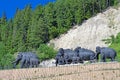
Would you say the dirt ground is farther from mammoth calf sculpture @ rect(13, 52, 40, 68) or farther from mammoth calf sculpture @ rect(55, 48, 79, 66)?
mammoth calf sculpture @ rect(55, 48, 79, 66)

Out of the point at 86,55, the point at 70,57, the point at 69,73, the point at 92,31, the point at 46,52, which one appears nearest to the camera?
the point at 69,73

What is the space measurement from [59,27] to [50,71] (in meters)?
42.4

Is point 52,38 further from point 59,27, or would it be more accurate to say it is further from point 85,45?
point 85,45

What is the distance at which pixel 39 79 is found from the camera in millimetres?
30734

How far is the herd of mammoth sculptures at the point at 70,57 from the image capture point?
34.2 metres

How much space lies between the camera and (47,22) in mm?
73188

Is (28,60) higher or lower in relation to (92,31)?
lower

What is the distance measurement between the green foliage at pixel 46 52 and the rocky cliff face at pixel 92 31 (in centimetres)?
420

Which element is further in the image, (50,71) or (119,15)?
(119,15)

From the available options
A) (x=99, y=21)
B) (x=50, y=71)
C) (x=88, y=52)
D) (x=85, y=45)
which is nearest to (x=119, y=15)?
(x=99, y=21)

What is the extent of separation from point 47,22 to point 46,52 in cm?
934

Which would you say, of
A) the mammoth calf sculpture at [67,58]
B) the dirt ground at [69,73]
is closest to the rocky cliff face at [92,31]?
the mammoth calf sculpture at [67,58]

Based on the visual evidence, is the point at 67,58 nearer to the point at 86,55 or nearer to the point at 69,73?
the point at 86,55

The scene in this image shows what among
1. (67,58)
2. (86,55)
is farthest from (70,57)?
(86,55)
